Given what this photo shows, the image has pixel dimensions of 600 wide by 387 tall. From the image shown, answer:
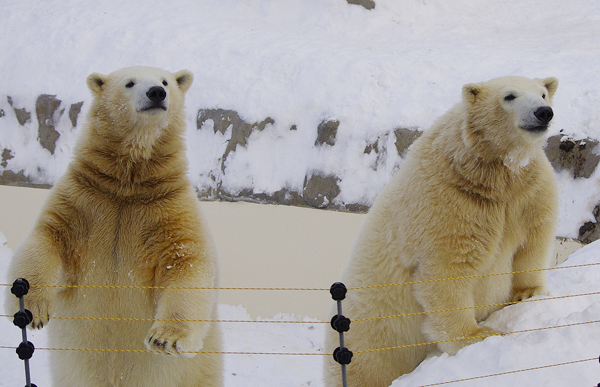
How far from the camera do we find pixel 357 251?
350 cm

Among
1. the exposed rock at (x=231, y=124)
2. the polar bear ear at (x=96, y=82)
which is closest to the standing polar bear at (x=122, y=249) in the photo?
the polar bear ear at (x=96, y=82)

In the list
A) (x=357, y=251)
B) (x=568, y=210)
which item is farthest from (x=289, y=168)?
(x=357, y=251)

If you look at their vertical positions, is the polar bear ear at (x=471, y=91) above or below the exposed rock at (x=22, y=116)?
above

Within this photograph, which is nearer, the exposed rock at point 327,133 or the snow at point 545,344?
the snow at point 545,344

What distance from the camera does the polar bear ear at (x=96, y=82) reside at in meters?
2.98

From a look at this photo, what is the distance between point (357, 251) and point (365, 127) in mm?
4272

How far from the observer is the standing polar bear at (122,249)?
2664 mm

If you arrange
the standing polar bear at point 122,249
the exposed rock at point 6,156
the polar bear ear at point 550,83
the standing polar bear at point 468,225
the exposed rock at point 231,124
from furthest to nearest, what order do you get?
the exposed rock at point 6,156 → the exposed rock at point 231,124 → the polar bear ear at point 550,83 → the standing polar bear at point 468,225 → the standing polar bear at point 122,249

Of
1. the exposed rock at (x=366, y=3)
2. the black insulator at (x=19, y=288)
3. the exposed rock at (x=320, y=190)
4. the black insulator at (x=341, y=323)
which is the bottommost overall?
the exposed rock at (x=320, y=190)

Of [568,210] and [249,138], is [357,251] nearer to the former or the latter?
[568,210]

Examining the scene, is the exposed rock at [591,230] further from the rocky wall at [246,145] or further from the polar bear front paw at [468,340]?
the polar bear front paw at [468,340]

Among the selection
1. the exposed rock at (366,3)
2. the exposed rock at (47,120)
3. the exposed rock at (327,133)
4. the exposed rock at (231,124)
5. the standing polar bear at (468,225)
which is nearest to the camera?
A: the standing polar bear at (468,225)

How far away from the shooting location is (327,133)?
7660mm

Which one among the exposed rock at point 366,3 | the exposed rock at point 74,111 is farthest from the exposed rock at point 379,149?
the exposed rock at point 366,3
